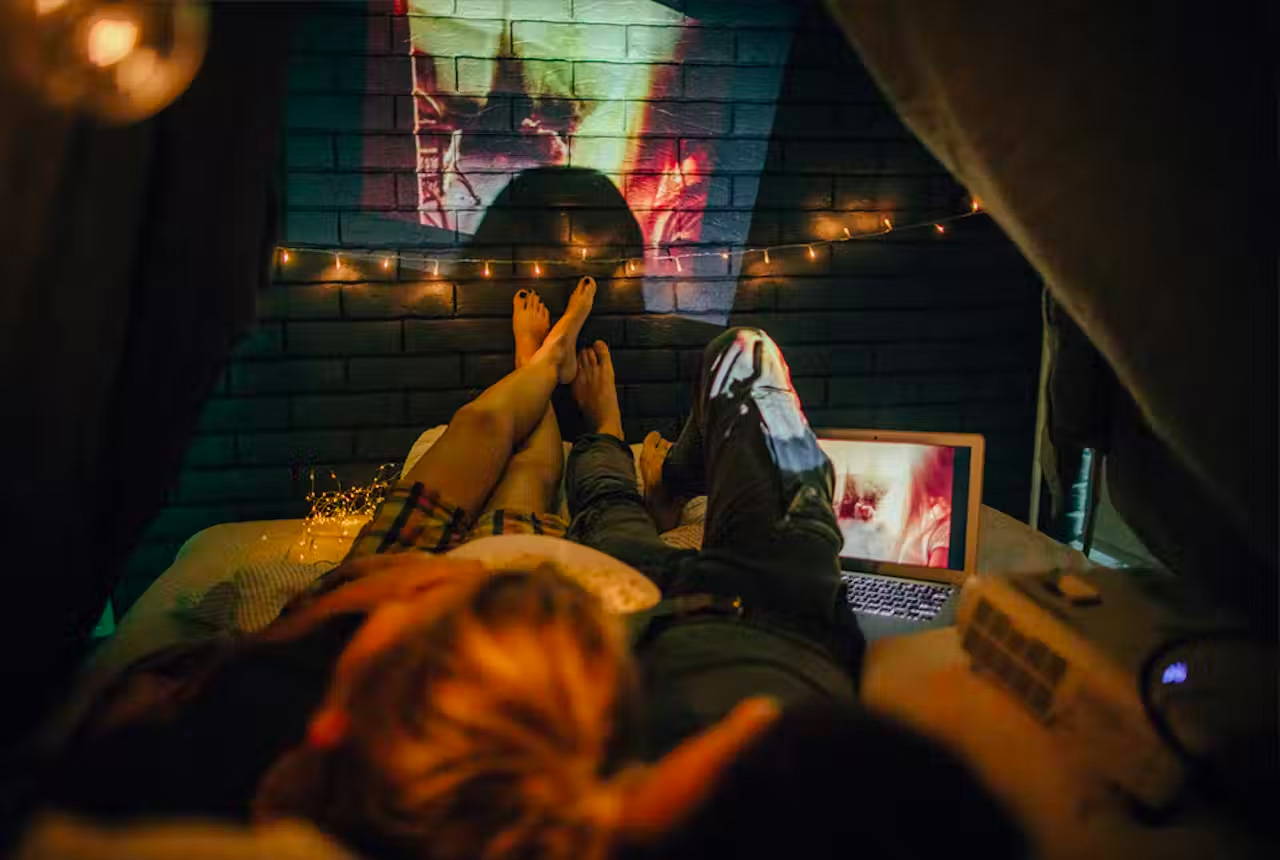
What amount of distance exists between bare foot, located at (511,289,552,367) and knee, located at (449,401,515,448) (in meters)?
0.47

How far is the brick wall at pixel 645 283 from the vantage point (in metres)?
2.53

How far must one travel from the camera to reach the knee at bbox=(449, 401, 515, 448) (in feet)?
6.68

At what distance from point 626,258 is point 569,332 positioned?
1.17 ft

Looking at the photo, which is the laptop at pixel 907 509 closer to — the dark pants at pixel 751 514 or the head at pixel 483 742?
the dark pants at pixel 751 514

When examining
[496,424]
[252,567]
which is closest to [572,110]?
[496,424]

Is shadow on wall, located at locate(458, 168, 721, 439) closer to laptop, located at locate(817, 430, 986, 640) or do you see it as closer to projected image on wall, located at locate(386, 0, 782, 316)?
projected image on wall, located at locate(386, 0, 782, 316)

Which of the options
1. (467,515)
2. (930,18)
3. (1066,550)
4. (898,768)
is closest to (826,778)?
(898,768)

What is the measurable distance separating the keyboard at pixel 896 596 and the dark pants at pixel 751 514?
320mm

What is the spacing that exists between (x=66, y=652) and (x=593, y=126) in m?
2.08

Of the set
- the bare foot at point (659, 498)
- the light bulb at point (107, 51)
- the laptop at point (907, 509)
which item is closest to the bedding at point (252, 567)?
the bare foot at point (659, 498)

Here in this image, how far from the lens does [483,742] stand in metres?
0.76

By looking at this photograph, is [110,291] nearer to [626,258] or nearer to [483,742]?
[483,742]

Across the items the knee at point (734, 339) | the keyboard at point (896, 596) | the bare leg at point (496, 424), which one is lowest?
the keyboard at point (896, 596)

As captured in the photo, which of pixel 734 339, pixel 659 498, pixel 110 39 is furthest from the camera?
pixel 659 498
